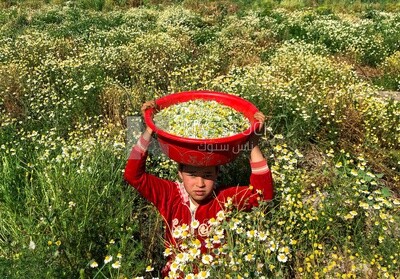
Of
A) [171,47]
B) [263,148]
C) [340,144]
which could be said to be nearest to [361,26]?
[171,47]

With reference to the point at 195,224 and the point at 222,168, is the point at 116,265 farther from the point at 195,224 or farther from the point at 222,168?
the point at 222,168

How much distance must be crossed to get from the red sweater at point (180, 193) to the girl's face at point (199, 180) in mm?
106

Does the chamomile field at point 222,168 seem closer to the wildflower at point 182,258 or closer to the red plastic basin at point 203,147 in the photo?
the wildflower at point 182,258

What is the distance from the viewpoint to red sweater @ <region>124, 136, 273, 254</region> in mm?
2879

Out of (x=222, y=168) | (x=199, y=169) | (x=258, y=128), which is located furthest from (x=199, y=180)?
(x=222, y=168)

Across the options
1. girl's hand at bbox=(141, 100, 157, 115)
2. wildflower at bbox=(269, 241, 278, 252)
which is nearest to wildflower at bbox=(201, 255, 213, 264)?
wildflower at bbox=(269, 241, 278, 252)

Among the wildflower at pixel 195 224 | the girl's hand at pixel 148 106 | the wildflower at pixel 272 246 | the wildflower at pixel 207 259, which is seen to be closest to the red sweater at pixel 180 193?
the girl's hand at pixel 148 106

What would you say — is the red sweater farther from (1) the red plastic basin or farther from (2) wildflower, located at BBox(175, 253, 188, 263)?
(2) wildflower, located at BBox(175, 253, 188, 263)

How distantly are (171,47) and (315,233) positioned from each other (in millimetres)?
5048

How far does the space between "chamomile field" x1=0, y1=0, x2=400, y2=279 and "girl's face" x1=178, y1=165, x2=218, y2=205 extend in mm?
270

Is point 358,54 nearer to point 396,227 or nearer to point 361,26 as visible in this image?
point 361,26

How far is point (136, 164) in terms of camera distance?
2986 millimetres

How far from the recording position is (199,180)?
9.38 ft

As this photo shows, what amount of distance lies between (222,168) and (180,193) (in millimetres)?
964
